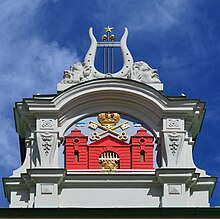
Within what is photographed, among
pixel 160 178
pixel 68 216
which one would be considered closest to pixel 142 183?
pixel 160 178

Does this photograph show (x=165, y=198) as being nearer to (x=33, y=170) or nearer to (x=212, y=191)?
(x=212, y=191)

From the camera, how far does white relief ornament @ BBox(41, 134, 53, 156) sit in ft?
104

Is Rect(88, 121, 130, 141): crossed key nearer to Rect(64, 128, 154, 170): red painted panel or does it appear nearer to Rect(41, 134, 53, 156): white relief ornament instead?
Rect(64, 128, 154, 170): red painted panel

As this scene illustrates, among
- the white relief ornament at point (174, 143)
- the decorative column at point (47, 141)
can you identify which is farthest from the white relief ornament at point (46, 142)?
the white relief ornament at point (174, 143)

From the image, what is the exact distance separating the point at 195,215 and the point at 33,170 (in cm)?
440

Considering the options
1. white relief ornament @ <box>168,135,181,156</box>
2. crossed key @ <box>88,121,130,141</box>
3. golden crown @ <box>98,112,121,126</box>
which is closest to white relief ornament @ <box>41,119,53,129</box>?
crossed key @ <box>88,121,130,141</box>

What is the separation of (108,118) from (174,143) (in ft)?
6.70

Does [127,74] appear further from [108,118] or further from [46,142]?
[46,142]

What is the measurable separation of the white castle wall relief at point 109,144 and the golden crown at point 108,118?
3 centimetres

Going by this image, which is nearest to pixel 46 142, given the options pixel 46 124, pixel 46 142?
pixel 46 142

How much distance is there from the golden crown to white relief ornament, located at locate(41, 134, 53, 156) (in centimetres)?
157

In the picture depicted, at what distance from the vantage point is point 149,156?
31906mm

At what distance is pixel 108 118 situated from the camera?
1281 inches

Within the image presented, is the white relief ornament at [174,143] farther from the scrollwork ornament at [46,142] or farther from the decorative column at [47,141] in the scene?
the scrollwork ornament at [46,142]
